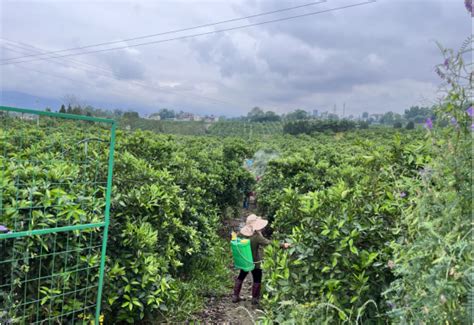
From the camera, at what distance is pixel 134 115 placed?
89.7 feet

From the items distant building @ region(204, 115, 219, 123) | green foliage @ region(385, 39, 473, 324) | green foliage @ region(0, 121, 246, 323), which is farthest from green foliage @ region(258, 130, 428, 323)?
distant building @ region(204, 115, 219, 123)

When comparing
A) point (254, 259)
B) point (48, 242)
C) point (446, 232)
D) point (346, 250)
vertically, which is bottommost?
point (254, 259)

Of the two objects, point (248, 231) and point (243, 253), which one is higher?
point (248, 231)

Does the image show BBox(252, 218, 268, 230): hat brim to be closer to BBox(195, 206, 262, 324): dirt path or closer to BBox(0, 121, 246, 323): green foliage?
BBox(0, 121, 246, 323): green foliage

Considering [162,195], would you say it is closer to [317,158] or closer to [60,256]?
[60,256]

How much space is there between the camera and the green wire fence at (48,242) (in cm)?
239

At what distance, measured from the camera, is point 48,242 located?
100 inches

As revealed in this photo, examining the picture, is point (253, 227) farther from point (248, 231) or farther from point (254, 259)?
point (254, 259)

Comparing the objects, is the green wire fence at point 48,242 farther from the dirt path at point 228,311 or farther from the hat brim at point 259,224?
the hat brim at point 259,224

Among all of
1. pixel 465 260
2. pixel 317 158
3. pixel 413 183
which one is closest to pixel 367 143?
pixel 413 183

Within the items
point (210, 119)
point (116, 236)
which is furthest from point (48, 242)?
point (210, 119)

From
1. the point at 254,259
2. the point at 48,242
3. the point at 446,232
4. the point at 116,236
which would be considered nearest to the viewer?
the point at 446,232

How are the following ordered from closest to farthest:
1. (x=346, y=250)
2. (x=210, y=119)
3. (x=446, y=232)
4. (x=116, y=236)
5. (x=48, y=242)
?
(x=446, y=232)
(x=346, y=250)
(x=48, y=242)
(x=116, y=236)
(x=210, y=119)

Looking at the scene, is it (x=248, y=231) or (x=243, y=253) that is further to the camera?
(x=248, y=231)
